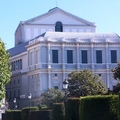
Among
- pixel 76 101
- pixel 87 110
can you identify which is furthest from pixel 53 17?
pixel 87 110

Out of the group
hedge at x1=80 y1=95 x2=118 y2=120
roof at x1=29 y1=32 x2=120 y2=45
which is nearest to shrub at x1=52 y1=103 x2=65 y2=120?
hedge at x1=80 y1=95 x2=118 y2=120

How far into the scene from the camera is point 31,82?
369ft

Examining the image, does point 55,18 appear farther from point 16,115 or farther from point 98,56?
point 16,115

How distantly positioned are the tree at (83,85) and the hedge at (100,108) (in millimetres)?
48456

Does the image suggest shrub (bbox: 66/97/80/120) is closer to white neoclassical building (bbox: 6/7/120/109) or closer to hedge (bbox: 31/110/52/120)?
hedge (bbox: 31/110/52/120)

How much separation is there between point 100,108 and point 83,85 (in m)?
52.5

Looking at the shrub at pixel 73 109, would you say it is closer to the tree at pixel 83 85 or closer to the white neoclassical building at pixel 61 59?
the tree at pixel 83 85

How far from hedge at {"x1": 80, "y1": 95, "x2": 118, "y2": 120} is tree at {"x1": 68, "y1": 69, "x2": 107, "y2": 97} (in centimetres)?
4846

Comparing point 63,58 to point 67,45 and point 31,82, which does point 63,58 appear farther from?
point 31,82

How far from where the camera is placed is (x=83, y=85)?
83625 mm

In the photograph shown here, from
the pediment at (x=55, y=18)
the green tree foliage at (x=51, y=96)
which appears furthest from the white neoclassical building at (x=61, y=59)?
the pediment at (x=55, y=18)

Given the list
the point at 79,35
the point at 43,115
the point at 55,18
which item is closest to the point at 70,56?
the point at 79,35

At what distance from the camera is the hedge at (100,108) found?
30594mm

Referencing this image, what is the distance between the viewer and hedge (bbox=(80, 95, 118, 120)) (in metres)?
30.6
